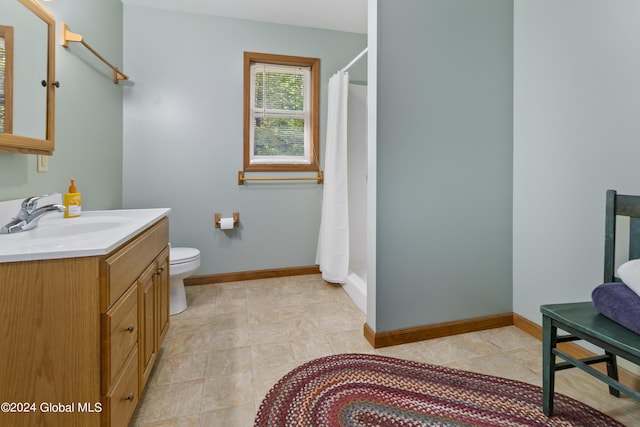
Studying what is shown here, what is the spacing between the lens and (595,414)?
4.21 ft

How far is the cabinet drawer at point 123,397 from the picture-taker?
0.93m

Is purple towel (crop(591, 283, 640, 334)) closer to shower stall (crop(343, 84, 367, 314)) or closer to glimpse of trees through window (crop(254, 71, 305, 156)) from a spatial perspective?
shower stall (crop(343, 84, 367, 314))

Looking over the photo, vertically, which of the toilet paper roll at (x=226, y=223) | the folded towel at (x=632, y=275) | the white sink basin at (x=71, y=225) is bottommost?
the folded towel at (x=632, y=275)

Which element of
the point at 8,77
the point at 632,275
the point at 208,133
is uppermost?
the point at 208,133

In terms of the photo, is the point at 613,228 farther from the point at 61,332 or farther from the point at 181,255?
the point at 181,255

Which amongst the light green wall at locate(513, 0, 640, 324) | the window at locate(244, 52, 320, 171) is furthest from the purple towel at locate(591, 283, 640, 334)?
the window at locate(244, 52, 320, 171)

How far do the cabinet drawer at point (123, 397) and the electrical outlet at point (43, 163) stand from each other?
1098 mm

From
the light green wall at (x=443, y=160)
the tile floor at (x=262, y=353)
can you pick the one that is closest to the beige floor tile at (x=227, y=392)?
Result: the tile floor at (x=262, y=353)

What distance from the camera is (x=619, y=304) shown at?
1.10 m

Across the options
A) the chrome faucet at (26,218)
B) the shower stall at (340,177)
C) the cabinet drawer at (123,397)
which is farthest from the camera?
the shower stall at (340,177)

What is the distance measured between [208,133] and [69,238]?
1.97m

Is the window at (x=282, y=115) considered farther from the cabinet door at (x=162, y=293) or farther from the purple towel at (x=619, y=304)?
the purple towel at (x=619, y=304)

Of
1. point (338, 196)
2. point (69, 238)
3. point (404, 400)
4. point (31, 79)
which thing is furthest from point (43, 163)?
point (404, 400)

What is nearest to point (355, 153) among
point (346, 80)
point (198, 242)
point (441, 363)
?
point (346, 80)
